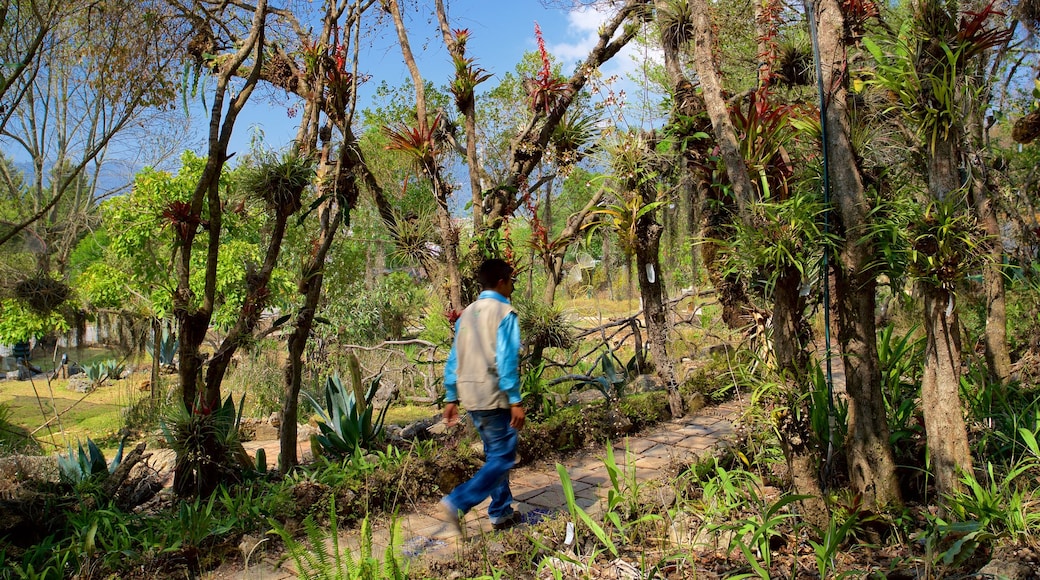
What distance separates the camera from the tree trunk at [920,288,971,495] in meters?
3.47

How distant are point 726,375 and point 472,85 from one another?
3792mm

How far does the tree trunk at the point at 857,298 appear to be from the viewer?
361 centimetres

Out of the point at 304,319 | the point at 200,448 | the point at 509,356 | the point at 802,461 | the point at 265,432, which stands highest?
the point at 304,319

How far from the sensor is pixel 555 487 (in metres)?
4.74

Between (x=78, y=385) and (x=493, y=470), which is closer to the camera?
(x=493, y=470)

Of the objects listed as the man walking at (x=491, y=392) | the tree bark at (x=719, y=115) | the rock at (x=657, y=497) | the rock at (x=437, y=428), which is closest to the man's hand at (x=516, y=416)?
the man walking at (x=491, y=392)

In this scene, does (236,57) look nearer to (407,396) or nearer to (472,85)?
(472,85)

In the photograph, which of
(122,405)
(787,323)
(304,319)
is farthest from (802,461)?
(122,405)

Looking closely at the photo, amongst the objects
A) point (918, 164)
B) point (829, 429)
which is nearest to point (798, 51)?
point (918, 164)

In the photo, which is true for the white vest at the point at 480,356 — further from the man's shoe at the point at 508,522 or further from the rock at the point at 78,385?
the rock at the point at 78,385

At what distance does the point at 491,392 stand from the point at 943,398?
227 centimetres

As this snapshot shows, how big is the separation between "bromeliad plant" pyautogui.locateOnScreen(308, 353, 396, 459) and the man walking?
5.00 feet

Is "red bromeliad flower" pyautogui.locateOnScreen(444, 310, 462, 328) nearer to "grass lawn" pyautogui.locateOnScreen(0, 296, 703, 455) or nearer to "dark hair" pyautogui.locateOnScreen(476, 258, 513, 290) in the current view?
"dark hair" pyautogui.locateOnScreen(476, 258, 513, 290)

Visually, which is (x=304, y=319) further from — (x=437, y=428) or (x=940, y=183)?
(x=940, y=183)
